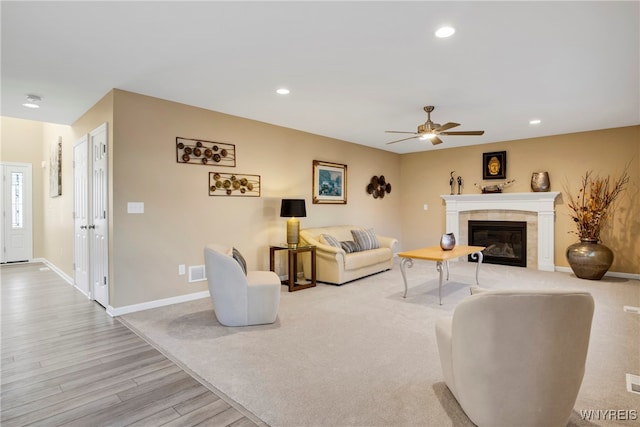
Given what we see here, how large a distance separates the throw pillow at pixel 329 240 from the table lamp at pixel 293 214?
0.51m

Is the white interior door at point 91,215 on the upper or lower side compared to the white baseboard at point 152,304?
upper

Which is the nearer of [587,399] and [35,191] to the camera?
[587,399]

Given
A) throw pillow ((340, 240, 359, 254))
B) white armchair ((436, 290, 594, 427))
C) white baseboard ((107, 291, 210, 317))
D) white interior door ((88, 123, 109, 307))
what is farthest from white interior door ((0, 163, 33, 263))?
white armchair ((436, 290, 594, 427))

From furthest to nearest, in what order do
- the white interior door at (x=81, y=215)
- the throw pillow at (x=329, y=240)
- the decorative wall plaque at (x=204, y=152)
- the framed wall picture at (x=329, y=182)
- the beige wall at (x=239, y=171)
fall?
the framed wall picture at (x=329, y=182) → the throw pillow at (x=329, y=240) → the white interior door at (x=81, y=215) → the decorative wall plaque at (x=204, y=152) → the beige wall at (x=239, y=171)

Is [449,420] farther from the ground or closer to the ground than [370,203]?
closer to the ground

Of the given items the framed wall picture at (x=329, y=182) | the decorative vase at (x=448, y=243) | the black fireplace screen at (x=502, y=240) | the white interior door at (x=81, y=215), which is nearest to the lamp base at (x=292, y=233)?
the framed wall picture at (x=329, y=182)

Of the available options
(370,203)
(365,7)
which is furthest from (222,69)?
(370,203)

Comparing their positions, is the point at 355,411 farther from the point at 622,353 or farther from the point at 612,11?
the point at 612,11

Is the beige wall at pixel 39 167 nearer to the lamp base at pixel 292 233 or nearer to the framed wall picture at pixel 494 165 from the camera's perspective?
the lamp base at pixel 292 233

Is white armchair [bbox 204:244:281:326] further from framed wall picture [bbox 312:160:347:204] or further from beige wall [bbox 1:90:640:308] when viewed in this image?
framed wall picture [bbox 312:160:347:204]

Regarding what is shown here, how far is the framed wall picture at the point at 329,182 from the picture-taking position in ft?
20.2

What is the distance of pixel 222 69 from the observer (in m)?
3.25

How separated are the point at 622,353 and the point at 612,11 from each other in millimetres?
2634

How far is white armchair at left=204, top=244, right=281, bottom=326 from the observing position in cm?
331
